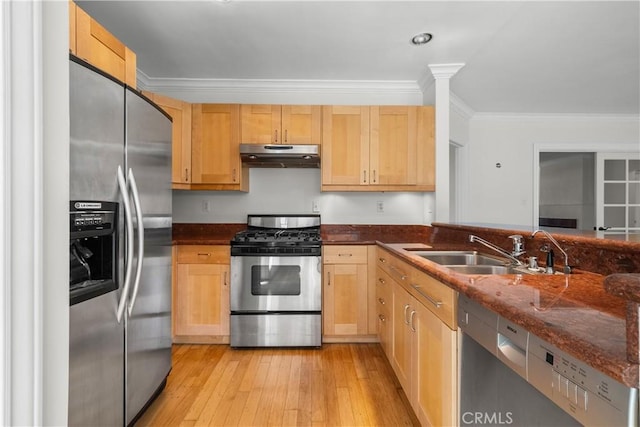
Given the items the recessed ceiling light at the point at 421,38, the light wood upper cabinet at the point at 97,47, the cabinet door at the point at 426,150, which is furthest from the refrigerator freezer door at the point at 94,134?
the cabinet door at the point at 426,150

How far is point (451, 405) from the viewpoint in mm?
1246

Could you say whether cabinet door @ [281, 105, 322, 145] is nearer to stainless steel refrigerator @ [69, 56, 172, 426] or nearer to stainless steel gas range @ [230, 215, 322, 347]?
stainless steel gas range @ [230, 215, 322, 347]

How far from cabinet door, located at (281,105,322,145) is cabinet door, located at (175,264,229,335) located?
1322 millimetres

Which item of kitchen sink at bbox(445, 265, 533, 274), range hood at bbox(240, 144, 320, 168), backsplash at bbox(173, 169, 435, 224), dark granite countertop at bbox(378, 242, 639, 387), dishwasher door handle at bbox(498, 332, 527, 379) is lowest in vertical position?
dishwasher door handle at bbox(498, 332, 527, 379)

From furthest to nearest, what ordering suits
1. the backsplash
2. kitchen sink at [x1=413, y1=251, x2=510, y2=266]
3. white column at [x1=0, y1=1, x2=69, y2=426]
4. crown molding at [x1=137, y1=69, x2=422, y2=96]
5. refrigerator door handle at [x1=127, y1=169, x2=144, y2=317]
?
1. the backsplash
2. crown molding at [x1=137, y1=69, x2=422, y2=96]
3. kitchen sink at [x1=413, y1=251, x2=510, y2=266]
4. refrigerator door handle at [x1=127, y1=169, x2=144, y2=317]
5. white column at [x1=0, y1=1, x2=69, y2=426]

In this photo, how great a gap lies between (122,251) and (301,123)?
198cm

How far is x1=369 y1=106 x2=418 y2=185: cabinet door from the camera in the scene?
301 cm

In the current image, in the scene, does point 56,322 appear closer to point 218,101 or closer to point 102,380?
point 102,380

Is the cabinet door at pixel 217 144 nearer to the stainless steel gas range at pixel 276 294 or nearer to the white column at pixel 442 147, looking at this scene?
the stainless steel gas range at pixel 276 294

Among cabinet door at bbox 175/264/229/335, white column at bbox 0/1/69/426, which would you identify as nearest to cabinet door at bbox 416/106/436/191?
cabinet door at bbox 175/264/229/335

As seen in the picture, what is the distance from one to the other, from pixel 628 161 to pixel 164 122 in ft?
18.8

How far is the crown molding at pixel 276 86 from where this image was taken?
3.21 meters

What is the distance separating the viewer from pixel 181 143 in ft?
9.61

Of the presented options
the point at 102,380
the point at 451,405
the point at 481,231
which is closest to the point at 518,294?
the point at 451,405
